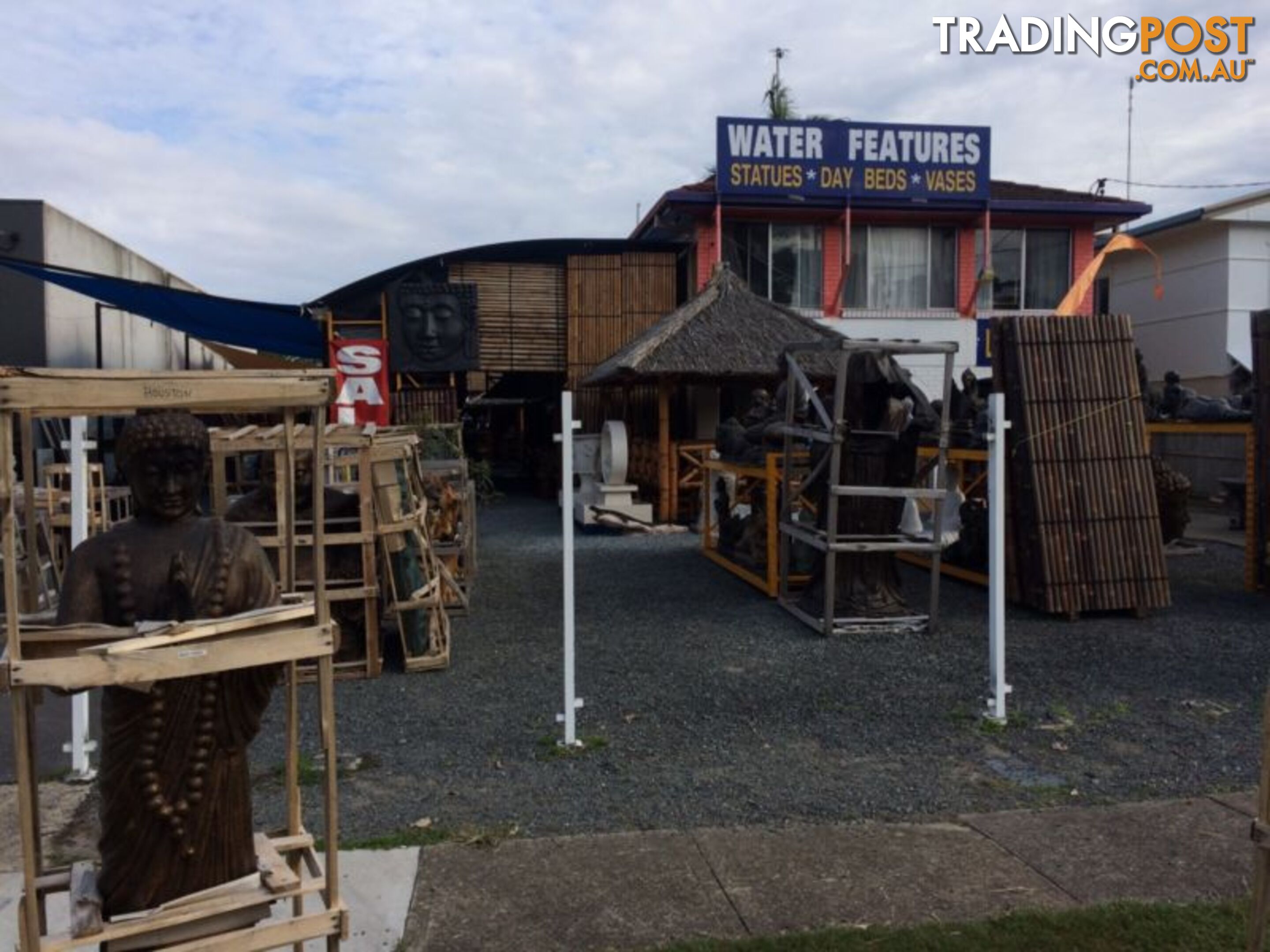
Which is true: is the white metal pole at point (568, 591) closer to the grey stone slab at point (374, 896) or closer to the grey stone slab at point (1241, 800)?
the grey stone slab at point (374, 896)

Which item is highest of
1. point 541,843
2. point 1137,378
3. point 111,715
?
point 1137,378

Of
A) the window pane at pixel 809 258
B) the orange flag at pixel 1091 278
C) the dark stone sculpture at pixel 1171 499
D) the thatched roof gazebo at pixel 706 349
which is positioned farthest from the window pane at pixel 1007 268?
the dark stone sculpture at pixel 1171 499

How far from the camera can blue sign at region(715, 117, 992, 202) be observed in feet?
57.7

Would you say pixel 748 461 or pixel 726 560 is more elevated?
pixel 748 461

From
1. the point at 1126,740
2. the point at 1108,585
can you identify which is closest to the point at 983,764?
the point at 1126,740

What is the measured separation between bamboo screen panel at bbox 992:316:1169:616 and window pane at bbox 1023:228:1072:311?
1170cm

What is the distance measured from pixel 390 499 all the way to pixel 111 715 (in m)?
4.20

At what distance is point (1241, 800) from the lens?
4.66 metres

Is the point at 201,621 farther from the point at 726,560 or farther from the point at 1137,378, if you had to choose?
the point at 726,560

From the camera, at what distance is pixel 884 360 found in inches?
331

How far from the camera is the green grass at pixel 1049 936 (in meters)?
3.37

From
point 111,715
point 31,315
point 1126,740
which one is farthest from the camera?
point 31,315

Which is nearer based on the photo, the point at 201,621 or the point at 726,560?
the point at 201,621

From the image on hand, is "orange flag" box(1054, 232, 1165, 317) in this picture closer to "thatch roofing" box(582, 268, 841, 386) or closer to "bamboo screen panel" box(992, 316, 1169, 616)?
"thatch roofing" box(582, 268, 841, 386)
